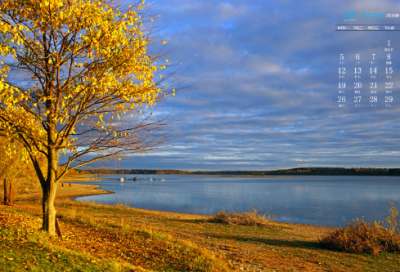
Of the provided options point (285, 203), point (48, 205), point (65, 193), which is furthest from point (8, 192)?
point (285, 203)

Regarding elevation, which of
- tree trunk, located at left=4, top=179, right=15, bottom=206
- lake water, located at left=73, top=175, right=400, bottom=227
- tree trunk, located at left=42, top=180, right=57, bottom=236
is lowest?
lake water, located at left=73, top=175, right=400, bottom=227

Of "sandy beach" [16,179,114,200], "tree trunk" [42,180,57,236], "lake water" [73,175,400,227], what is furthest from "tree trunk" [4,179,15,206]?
"lake water" [73,175,400,227]

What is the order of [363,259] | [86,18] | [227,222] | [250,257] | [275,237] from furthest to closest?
1. [227,222]
2. [275,237]
3. [363,259]
4. [250,257]
5. [86,18]

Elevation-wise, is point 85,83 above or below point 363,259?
above

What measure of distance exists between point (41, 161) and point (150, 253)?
16971 mm

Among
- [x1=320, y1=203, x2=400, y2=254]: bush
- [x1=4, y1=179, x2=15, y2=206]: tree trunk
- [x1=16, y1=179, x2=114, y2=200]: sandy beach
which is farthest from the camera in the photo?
[x1=16, y1=179, x2=114, y2=200]: sandy beach

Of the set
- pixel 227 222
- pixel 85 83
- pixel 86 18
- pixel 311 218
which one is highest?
pixel 86 18

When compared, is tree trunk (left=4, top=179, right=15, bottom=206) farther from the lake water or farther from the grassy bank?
the lake water

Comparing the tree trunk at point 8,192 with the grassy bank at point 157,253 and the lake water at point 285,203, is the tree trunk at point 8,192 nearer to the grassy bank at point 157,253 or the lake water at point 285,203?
the grassy bank at point 157,253

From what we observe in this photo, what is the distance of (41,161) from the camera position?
74.5ft

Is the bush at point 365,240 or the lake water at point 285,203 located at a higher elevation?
the bush at point 365,240

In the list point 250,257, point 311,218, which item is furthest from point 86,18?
point 311,218

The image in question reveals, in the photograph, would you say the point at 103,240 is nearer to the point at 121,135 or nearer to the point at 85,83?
the point at 121,135

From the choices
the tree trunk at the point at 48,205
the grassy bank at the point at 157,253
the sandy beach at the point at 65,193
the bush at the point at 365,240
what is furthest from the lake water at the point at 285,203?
the tree trunk at the point at 48,205
